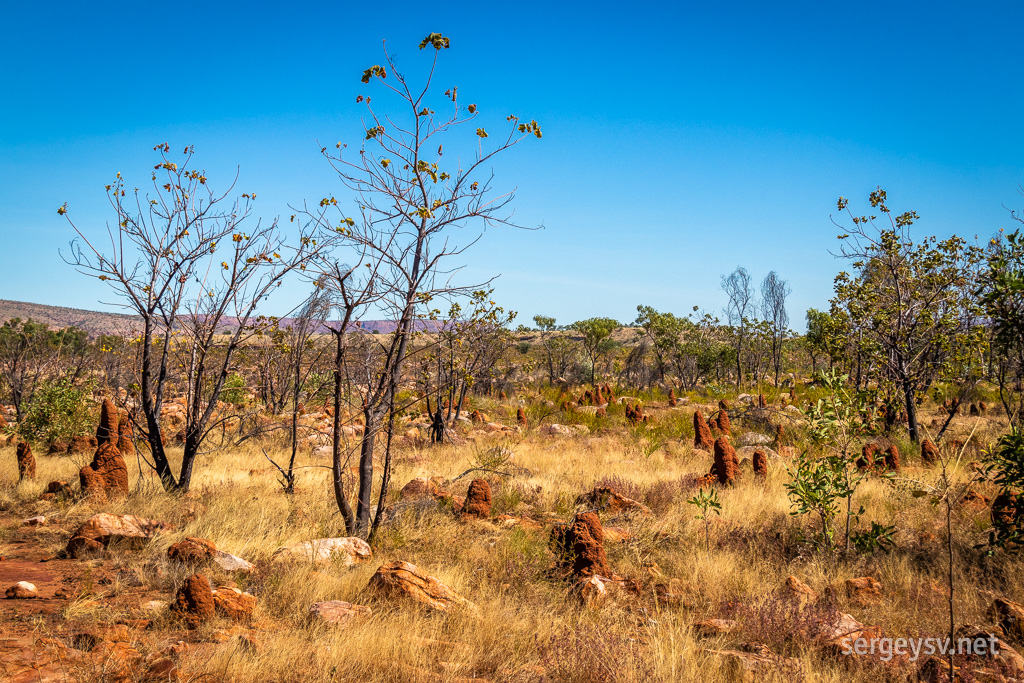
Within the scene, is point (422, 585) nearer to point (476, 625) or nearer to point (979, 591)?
point (476, 625)

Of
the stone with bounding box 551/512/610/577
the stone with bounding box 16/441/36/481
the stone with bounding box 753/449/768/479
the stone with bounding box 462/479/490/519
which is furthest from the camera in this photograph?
the stone with bounding box 753/449/768/479

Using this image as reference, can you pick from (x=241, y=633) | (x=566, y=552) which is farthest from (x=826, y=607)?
(x=241, y=633)

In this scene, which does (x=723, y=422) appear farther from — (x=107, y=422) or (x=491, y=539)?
(x=107, y=422)

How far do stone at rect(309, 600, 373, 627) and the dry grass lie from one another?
0.30 feet

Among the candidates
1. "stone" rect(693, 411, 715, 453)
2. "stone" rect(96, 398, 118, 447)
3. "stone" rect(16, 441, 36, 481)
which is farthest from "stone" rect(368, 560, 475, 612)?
"stone" rect(693, 411, 715, 453)

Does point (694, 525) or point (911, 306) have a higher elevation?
point (911, 306)

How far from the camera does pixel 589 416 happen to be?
51.4ft

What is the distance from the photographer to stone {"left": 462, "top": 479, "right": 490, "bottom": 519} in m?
7.21

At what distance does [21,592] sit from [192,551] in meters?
1.15

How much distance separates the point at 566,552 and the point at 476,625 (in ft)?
4.97

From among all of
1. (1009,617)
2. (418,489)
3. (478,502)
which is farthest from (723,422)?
(1009,617)

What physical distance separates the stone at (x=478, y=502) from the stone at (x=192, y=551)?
3027mm

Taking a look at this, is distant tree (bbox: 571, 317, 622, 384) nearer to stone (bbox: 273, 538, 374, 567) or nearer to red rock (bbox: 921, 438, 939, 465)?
red rock (bbox: 921, 438, 939, 465)

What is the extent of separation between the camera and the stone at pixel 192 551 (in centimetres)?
493
